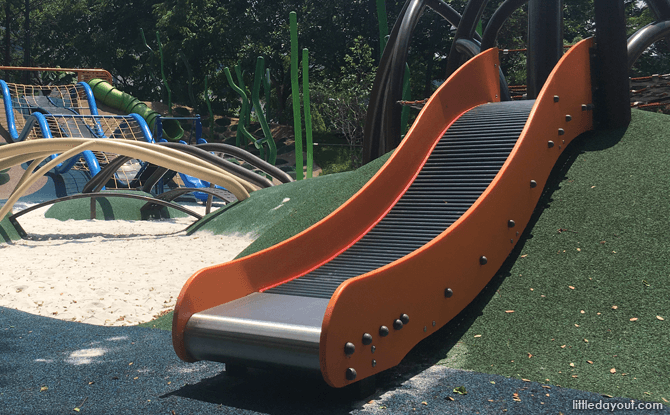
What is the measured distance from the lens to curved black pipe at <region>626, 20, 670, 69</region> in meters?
9.89

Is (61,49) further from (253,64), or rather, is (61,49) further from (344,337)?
(344,337)

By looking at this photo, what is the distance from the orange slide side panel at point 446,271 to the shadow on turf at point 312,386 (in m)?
0.17

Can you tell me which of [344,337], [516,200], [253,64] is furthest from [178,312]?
[253,64]

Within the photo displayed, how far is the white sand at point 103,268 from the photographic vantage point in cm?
706

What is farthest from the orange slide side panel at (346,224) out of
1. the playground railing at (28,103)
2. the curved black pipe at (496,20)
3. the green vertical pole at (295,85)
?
the playground railing at (28,103)

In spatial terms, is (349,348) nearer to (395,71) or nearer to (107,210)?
(395,71)

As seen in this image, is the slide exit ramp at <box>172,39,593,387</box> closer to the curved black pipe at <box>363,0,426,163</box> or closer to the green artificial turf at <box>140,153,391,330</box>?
the green artificial turf at <box>140,153,391,330</box>

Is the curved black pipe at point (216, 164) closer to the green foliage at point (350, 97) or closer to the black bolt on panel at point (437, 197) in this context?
the black bolt on panel at point (437, 197)

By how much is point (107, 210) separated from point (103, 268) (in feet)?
20.1

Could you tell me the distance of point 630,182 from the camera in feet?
21.7

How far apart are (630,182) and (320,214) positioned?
14.3ft

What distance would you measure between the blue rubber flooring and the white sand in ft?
5.77

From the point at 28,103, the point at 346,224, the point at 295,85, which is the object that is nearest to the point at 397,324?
the point at 346,224

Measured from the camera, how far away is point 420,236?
5738 millimetres
